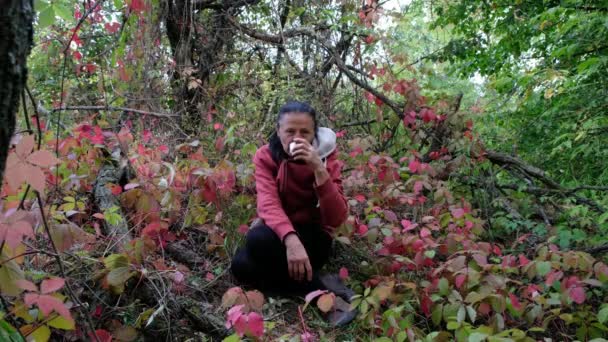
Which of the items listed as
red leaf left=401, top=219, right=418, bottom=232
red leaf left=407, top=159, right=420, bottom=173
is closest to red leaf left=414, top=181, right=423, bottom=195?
red leaf left=407, top=159, right=420, bottom=173

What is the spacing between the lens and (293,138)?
7.77 ft

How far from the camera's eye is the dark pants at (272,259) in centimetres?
Result: 245

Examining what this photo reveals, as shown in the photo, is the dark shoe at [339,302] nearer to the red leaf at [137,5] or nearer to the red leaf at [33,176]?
the red leaf at [33,176]

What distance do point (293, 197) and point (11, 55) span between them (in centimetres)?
192

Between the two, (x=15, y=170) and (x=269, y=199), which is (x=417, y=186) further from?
(x=15, y=170)

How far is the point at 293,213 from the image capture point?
259 centimetres

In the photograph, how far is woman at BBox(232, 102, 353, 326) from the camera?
2334mm

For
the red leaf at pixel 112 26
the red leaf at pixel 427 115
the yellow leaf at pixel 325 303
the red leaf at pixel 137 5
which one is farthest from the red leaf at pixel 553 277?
the red leaf at pixel 112 26

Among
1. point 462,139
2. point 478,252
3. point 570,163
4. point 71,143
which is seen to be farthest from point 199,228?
point 570,163

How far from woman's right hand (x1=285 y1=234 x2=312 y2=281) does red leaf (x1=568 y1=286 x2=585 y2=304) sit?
4.00 feet

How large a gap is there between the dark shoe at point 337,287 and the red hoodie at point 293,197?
252 mm

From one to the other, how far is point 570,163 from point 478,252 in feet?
6.91

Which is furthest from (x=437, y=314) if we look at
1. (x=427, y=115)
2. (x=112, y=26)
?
(x=112, y=26)

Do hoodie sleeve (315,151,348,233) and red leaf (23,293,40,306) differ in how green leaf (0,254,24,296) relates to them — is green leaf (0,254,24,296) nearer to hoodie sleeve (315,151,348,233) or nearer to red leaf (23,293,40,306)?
red leaf (23,293,40,306)
